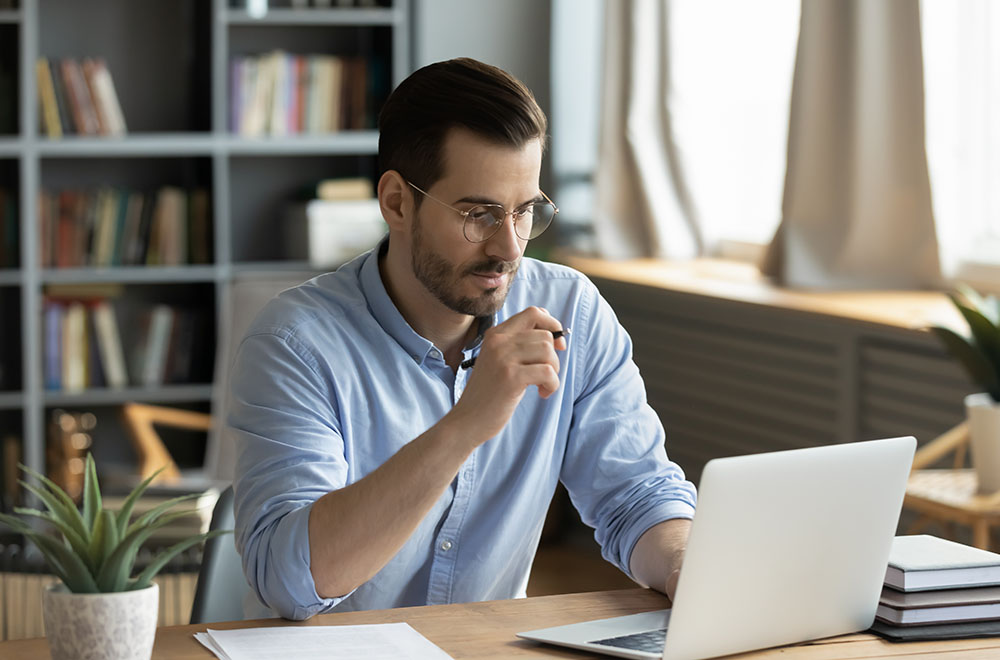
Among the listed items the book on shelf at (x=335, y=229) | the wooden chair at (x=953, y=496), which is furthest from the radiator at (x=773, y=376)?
the book on shelf at (x=335, y=229)

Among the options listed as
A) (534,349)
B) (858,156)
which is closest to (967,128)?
(858,156)

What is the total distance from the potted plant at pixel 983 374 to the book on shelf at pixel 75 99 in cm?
283

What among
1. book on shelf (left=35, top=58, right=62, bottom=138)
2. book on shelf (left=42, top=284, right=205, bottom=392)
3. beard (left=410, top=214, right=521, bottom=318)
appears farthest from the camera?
book on shelf (left=42, top=284, right=205, bottom=392)

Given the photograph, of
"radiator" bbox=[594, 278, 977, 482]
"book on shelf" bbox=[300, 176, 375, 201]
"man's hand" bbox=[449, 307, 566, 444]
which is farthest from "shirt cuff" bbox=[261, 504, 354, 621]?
"book on shelf" bbox=[300, 176, 375, 201]

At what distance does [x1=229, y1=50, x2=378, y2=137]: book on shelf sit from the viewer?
14.9 ft

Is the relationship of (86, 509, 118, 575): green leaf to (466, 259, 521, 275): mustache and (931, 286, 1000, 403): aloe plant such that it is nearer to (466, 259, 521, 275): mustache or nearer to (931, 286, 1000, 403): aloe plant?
(466, 259, 521, 275): mustache

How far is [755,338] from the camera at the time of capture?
3.73m

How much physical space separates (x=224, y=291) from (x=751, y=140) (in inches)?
71.0

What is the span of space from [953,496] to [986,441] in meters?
0.12

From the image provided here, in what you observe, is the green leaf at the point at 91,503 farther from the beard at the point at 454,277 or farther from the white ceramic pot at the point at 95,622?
the beard at the point at 454,277

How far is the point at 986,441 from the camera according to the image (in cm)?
258

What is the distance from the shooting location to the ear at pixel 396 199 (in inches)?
68.8

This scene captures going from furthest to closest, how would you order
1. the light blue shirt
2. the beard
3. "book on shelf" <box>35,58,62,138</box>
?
1. "book on shelf" <box>35,58,62,138</box>
2. the beard
3. the light blue shirt

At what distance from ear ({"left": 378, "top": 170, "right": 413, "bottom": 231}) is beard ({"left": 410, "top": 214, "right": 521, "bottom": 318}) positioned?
0.03 meters
